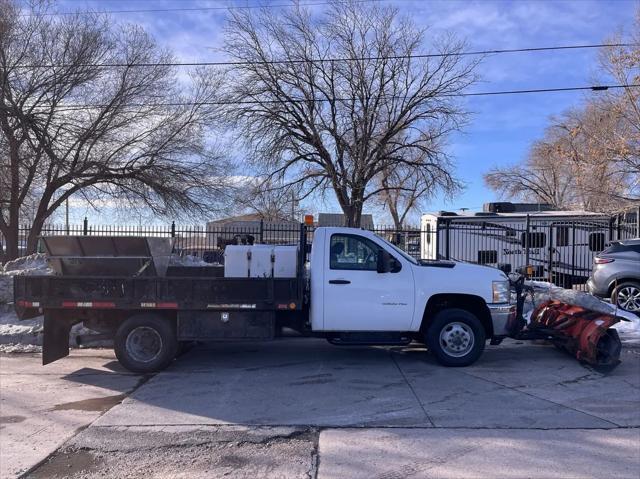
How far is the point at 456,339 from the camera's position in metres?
8.74

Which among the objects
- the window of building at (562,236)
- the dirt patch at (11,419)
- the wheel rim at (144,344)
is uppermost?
the window of building at (562,236)

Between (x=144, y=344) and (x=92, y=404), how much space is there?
5.75 feet

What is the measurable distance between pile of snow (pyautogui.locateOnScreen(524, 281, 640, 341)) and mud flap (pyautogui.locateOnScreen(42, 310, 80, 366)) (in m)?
7.96

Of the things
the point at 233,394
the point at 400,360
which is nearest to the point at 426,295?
the point at 400,360

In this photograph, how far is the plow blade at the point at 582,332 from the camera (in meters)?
8.69

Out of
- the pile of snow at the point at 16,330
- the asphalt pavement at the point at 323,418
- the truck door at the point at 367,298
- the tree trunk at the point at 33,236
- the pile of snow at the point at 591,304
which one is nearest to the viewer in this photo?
the asphalt pavement at the point at 323,418

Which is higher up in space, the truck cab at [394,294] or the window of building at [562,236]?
the window of building at [562,236]

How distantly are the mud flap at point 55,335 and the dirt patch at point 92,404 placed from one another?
1.72m

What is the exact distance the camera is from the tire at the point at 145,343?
859 cm

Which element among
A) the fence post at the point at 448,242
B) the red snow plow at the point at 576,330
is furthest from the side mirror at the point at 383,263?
the fence post at the point at 448,242

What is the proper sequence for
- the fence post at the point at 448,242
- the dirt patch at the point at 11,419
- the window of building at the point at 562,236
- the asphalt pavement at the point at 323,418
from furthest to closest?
the fence post at the point at 448,242 < the window of building at the point at 562,236 < the dirt patch at the point at 11,419 < the asphalt pavement at the point at 323,418

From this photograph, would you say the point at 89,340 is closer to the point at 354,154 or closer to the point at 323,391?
the point at 323,391

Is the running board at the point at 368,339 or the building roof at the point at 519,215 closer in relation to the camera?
the running board at the point at 368,339

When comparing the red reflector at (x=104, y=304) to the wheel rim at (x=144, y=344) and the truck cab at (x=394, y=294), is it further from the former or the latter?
the truck cab at (x=394, y=294)
